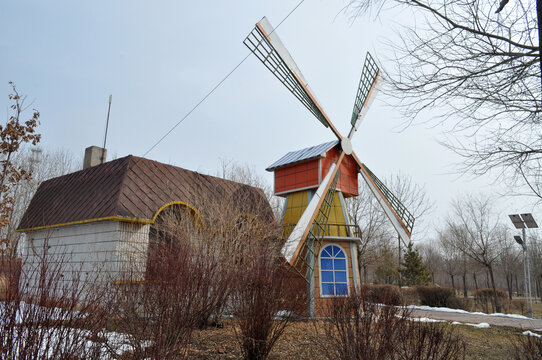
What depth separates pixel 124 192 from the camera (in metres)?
11.4

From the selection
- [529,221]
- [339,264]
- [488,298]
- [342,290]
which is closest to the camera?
[342,290]

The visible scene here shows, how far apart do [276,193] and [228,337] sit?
7352mm

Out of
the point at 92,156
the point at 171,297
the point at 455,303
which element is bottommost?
the point at 455,303

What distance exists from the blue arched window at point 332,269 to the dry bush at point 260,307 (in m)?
5.93

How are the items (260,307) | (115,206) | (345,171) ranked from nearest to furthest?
(260,307) < (115,206) < (345,171)

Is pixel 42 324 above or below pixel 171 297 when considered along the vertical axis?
below

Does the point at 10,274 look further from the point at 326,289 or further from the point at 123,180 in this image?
the point at 326,289

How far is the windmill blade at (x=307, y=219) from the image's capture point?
10.9m

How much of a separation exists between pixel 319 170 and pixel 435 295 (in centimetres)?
1156

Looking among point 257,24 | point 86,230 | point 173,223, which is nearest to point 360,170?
point 257,24

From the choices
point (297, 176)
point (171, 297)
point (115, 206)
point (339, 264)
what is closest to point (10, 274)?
point (171, 297)

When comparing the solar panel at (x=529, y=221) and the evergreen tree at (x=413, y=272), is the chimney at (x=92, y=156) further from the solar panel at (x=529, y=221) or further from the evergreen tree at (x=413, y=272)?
the evergreen tree at (x=413, y=272)

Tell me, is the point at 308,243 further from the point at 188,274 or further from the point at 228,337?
the point at 188,274

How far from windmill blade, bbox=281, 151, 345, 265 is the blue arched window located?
129 cm
